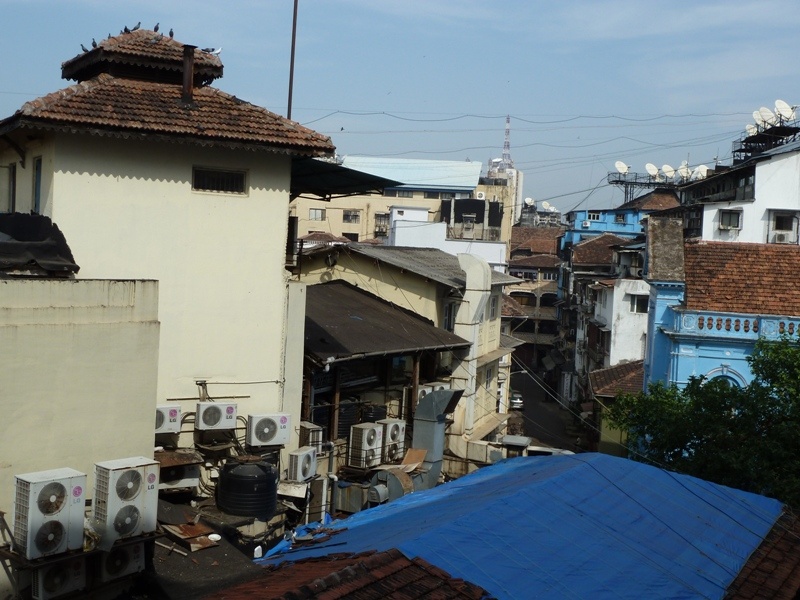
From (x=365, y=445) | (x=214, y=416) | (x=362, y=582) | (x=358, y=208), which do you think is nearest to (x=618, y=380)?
(x=365, y=445)

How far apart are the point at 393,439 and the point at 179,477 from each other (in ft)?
21.3

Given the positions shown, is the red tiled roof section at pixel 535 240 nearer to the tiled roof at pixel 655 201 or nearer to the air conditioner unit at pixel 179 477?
the tiled roof at pixel 655 201

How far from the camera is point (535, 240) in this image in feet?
259

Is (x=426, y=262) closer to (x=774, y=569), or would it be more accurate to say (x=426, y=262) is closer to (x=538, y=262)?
(x=774, y=569)

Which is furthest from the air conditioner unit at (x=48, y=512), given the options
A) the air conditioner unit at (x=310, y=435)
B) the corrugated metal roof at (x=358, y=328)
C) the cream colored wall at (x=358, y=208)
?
the cream colored wall at (x=358, y=208)

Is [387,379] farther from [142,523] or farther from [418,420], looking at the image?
[142,523]

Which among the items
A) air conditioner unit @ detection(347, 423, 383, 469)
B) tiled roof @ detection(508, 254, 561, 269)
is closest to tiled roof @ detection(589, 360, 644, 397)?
air conditioner unit @ detection(347, 423, 383, 469)

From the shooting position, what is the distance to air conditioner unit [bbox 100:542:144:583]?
11.3 m

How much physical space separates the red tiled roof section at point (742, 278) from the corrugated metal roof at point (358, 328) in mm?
6428

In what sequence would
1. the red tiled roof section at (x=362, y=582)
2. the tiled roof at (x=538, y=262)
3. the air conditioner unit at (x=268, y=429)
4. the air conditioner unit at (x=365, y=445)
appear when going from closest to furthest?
the red tiled roof section at (x=362, y=582) < the air conditioner unit at (x=268, y=429) < the air conditioner unit at (x=365, y=445) < the tiled roof at (x=538, y=262)

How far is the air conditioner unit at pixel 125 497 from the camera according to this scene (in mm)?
11289

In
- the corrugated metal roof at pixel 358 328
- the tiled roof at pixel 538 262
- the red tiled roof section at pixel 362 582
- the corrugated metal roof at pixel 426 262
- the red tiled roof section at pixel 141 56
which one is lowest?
the red tiled roof section at pixel 362 582

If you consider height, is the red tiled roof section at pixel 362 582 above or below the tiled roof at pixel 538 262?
below

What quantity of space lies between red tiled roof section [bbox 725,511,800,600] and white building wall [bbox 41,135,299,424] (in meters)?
8.87
